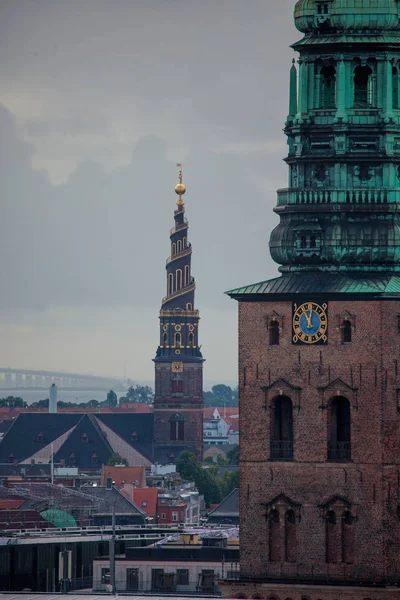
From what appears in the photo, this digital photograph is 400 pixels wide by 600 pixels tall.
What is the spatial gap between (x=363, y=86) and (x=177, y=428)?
120 meters

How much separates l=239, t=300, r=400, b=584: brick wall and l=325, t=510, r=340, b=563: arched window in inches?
2.0

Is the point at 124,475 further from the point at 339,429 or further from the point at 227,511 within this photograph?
the point at 339,429

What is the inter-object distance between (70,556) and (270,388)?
20.9 metres

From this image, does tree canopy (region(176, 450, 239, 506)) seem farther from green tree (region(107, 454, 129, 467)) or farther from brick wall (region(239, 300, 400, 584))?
brick wall (region(239, 300, 400, 584))

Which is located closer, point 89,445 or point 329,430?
point 329,430

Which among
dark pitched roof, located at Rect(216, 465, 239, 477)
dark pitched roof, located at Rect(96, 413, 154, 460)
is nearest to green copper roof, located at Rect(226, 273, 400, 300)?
dark pitched roof, located at Rect(216, 465, 239, 477)

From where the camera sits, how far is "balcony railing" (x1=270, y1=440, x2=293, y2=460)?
72938 mm

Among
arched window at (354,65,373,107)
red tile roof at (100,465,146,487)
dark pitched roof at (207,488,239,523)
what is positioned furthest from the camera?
red tile roof at (100,465,146,487)

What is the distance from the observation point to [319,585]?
7144 cm

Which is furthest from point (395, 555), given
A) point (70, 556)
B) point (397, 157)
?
point (70, 556)

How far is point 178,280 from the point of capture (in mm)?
188750

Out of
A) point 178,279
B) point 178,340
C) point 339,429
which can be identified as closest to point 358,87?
point 339,429

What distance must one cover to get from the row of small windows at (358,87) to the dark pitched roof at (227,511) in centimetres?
5951

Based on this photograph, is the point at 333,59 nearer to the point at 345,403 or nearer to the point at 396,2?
the point at 396,2
